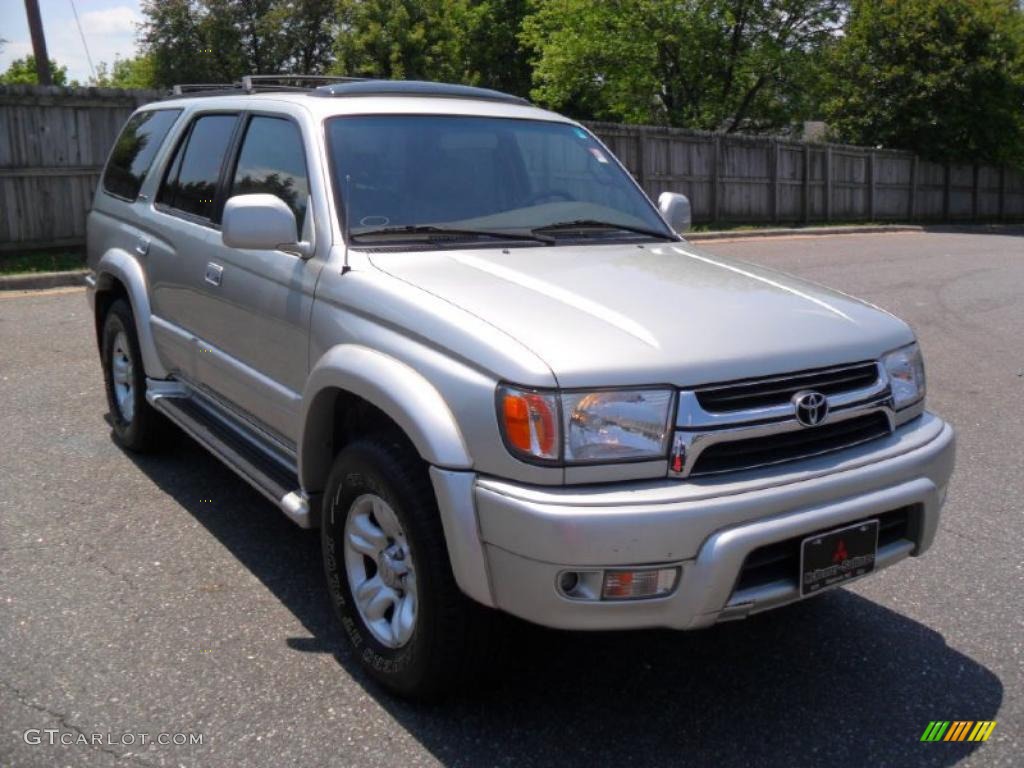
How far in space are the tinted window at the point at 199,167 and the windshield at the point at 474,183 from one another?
948mm

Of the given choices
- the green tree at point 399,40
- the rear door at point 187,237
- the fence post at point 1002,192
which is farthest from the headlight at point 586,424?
the fence post at point 1002,192

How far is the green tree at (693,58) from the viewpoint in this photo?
3105 centimetres

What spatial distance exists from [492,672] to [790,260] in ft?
46.7

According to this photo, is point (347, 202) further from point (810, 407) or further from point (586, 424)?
point (810, 407)

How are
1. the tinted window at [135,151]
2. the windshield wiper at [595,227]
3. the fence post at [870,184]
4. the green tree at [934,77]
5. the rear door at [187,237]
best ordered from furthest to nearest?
the green tree at [934,77] < the fence post at [870,184] < the tinted window at [135,151] < the rear door at [187,237] < the windshield wiper at [595,227]

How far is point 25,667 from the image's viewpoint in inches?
138

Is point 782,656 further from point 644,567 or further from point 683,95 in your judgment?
point 683,95

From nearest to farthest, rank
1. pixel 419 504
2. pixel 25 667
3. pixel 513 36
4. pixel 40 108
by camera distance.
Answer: pixel 419 504 → pixel 25 667 → pixel 40 108 → pixel 513 36

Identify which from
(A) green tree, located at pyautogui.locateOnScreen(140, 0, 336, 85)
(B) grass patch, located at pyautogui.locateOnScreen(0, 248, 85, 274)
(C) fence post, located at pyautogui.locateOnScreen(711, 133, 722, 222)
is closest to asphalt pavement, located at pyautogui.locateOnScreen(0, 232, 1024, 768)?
(B) grass patch, located at pyautogui.locateOnScreen(0, 248, 85, 274)

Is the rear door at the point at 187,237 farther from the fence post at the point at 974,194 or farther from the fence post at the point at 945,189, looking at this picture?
Result: the fence post at the point at 974,194

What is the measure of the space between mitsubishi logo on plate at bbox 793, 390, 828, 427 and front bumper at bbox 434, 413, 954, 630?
0.15m

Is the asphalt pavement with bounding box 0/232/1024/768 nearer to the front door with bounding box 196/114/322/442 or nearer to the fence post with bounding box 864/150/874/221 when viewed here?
the front door with bounding box 196/114/322/442

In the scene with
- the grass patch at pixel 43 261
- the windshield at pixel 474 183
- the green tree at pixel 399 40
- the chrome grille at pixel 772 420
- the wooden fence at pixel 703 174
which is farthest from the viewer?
the green tree at pixel 399 40

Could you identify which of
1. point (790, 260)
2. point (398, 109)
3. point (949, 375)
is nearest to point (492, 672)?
point (398, 109)
